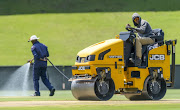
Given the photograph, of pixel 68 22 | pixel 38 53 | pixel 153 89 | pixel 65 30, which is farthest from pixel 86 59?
pixel 68 22

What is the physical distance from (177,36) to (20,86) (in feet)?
41.9

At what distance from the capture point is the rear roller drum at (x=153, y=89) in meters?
16.1

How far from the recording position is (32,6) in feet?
129

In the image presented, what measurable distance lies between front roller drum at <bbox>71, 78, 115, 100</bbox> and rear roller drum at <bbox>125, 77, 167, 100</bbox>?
1.12 metres

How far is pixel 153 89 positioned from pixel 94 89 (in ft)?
6.38

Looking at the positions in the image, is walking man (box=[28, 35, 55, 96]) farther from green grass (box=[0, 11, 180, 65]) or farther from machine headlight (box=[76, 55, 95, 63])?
green grass (box=[0, 11, 180, 65])

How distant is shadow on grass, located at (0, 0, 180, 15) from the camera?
127 feet

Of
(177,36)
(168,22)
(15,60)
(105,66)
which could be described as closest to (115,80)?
(105,66)

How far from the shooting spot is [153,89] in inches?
638

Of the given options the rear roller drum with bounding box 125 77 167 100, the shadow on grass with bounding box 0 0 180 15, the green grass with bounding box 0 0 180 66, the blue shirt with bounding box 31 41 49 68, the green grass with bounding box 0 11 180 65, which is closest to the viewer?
the rear roller drum with bounding box 125 77 167 100

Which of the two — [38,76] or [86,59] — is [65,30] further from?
[86,59]

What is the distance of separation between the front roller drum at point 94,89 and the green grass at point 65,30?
14077 millimetres

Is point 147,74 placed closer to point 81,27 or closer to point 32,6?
point 81,27

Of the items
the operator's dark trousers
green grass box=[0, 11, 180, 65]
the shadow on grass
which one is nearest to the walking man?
the operator's dark trousers
